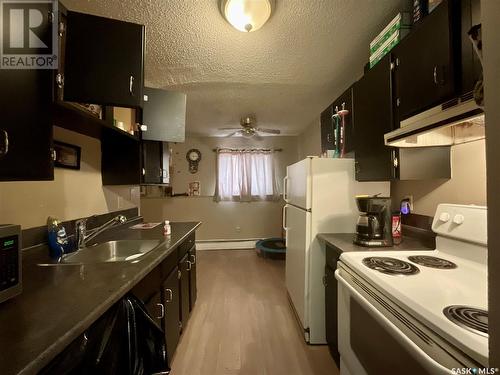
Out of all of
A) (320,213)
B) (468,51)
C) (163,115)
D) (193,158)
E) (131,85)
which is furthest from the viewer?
(193,158)

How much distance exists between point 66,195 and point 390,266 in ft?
6.60

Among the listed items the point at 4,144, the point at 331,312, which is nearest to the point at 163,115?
the point at 4,144

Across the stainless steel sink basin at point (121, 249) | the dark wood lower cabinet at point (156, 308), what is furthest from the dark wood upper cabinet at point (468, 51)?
the stainless steel sink basin at point (121, 249)

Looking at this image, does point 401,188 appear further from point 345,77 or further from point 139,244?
point 139,244

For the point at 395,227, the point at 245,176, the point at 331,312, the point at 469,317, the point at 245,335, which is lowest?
the point at 245,335

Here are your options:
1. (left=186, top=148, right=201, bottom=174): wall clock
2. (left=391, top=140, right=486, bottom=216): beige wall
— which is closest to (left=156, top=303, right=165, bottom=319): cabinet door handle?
(left=391, top=140, right=486, bottom=216): beige wall

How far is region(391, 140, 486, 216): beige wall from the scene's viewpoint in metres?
1.25

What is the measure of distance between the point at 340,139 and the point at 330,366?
5.81 feet

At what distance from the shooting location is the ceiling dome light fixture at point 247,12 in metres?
1.36

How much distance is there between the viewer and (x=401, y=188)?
73.9 inches

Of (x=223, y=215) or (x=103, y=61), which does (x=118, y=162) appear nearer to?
(x=103, y=61)

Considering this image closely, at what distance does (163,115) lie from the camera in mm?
2100

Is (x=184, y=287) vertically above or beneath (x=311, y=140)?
beneath

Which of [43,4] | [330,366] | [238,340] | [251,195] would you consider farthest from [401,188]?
[251,195]
